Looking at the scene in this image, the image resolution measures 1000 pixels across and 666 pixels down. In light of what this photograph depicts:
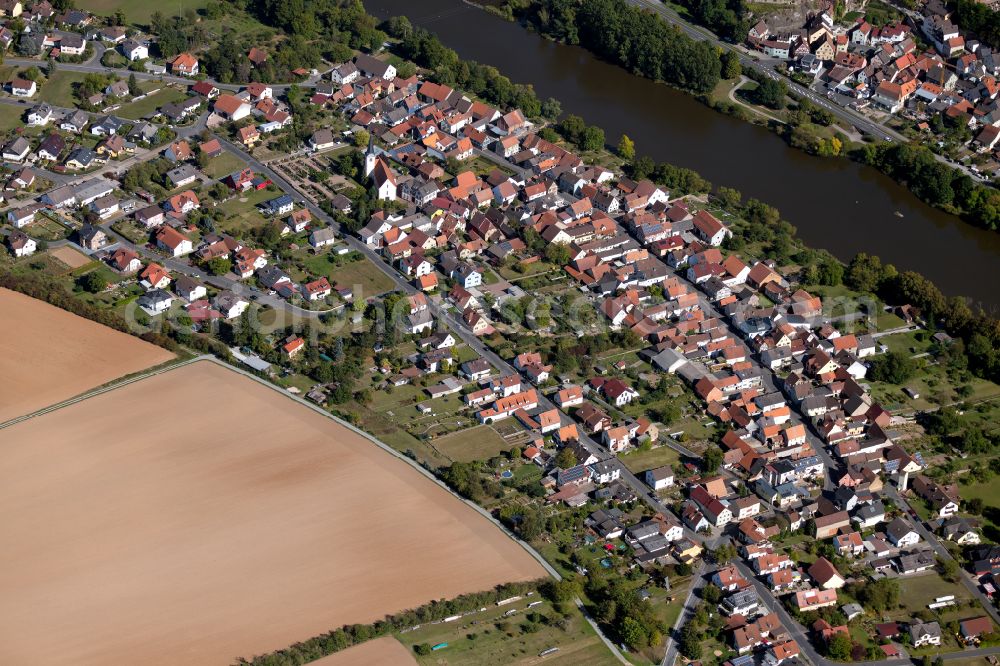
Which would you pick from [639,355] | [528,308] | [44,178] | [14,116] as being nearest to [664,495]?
[639,355]

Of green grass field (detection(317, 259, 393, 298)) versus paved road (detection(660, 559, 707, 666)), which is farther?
green grass field (detection(317, 259, 393, 298))

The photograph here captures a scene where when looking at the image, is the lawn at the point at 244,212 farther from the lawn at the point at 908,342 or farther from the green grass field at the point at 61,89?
the lawn at the point at 908,342

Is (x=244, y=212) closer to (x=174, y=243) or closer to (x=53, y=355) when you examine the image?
(x=174, y=243)

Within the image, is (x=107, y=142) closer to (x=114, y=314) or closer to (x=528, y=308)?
(x=114, y=314)

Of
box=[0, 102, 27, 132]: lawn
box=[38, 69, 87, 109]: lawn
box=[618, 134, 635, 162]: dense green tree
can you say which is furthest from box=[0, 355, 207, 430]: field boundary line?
box=[618, 134, 635, 162]: dense green tree

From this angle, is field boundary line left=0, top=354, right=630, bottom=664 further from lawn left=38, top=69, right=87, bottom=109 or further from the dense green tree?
the dense green tree

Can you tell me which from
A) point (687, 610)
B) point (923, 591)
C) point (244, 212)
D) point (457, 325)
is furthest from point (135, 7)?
point (923, 591)

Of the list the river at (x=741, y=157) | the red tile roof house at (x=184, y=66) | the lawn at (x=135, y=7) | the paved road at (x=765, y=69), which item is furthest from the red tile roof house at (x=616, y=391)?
the lawn at (x=135, y=7)
